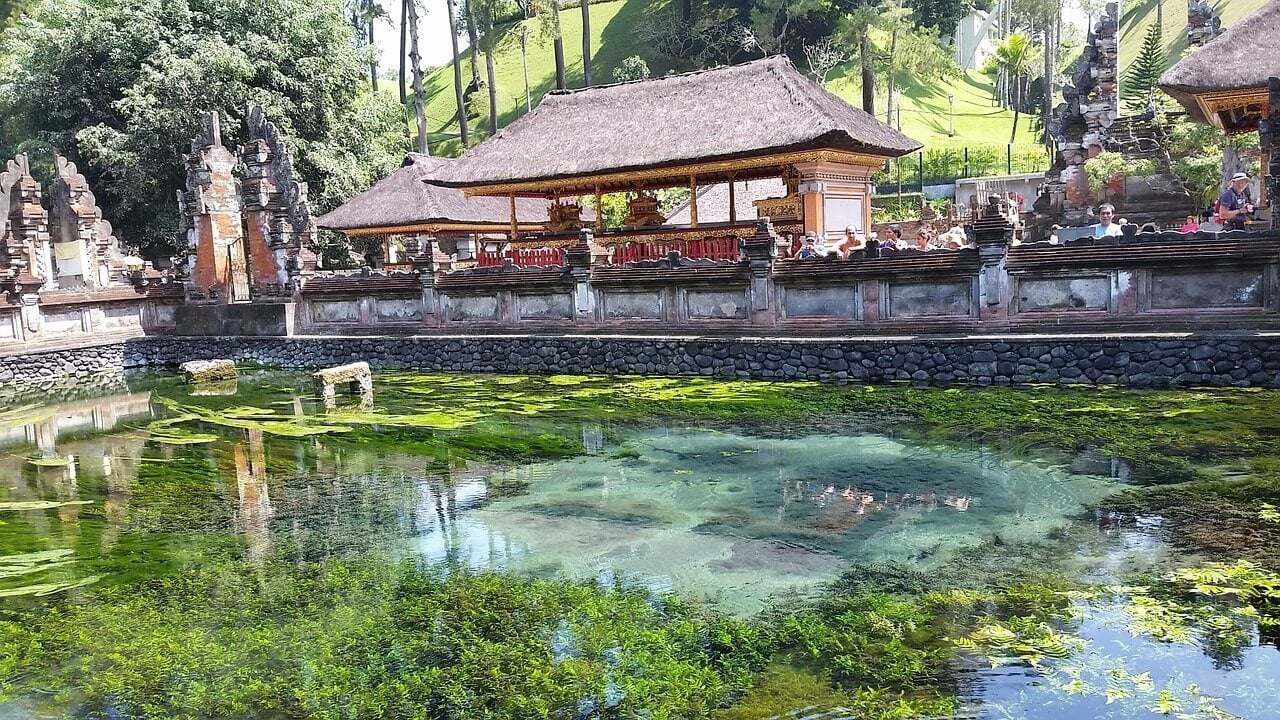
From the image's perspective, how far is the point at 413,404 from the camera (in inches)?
529

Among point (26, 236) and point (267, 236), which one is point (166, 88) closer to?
point (26, 236)

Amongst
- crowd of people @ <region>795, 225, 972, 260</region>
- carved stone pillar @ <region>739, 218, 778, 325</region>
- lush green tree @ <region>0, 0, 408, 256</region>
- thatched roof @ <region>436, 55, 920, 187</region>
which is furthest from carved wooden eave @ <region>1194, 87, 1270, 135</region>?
lush green tree @ <region>0, 0, 408, 256</region>

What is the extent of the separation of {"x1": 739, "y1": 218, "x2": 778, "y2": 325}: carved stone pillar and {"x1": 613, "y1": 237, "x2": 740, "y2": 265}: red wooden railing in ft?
11.8

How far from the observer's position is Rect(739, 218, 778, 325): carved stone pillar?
45.6 ft

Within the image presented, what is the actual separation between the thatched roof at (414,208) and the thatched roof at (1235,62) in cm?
1651

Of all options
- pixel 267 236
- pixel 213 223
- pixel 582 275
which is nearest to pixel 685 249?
pixel 582 275

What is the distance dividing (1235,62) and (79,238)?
24.8 meters

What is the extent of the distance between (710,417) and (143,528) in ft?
20.4

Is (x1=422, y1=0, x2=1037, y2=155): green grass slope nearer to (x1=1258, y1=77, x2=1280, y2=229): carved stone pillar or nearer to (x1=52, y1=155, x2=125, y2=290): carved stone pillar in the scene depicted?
(x1=52, y1=155, x2=125, y2=290): carved stone pillar

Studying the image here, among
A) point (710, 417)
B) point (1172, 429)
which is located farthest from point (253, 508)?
point (1172, 429)

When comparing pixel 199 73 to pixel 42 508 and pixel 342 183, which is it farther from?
pixel 42 508

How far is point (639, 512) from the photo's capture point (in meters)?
7.79

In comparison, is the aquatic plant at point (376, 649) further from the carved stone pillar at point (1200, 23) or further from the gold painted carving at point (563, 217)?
the carved stone pillar at point (1200, 23)

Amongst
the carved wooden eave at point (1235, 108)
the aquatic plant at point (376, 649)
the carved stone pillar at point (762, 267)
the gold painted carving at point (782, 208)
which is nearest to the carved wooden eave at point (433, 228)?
the gold painted carving at point (782, 208)
